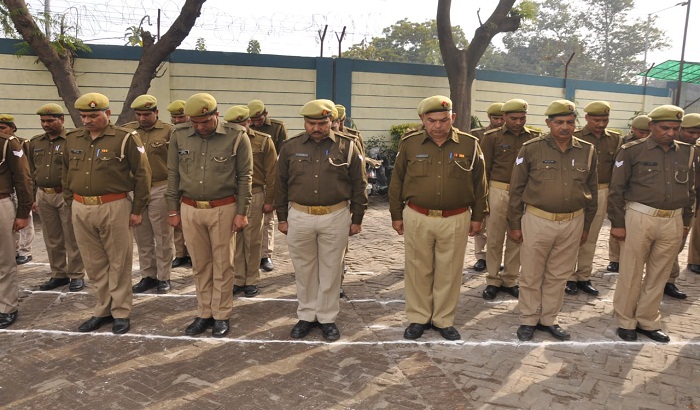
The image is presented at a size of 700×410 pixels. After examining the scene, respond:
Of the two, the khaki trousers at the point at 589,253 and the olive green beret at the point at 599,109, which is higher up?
the olive green beret at the point at 599,109

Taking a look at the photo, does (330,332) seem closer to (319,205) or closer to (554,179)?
(319,205)

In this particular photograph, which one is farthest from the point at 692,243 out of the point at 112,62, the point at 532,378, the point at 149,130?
the point at 112,62

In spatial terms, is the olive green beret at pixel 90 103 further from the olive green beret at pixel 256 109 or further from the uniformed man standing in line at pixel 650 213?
the uniformed man standing in line at pixel 650 213

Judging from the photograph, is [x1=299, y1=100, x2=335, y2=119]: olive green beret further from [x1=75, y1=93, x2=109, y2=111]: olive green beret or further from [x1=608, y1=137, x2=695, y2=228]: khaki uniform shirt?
[x1=608, y1=137, x2=695, y2=228]: khaki uniform shirt

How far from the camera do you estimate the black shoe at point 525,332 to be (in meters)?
4.48

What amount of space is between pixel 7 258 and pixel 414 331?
12.1ft

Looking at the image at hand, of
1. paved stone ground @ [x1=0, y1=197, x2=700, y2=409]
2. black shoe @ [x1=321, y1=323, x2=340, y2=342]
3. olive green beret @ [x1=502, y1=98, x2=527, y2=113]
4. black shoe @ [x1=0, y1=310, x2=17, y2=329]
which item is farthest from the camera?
olive green beret @ [x1=502, y1=98, x2=527, y2=113]

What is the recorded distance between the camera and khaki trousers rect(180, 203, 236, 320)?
4.44 m

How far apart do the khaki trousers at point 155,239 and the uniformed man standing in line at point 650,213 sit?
446 cm

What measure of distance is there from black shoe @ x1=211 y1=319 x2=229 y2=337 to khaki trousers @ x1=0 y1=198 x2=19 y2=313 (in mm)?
1926

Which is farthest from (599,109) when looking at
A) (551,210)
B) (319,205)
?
(319,205)

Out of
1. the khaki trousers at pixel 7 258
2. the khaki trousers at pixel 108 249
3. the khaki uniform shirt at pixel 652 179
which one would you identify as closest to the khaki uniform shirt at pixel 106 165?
the khaki trousers at pixel 108 249

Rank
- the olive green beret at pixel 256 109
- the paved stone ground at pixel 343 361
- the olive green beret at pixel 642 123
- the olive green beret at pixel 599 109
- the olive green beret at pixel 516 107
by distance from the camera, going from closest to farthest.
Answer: the paved stone ground at pixel 343 361 < the olive green beret at pixel 599 109 < the olive green beret at pixel 516 107 < the olive green beret at pixel 642 123 < the olive green beret at pixel 256 109

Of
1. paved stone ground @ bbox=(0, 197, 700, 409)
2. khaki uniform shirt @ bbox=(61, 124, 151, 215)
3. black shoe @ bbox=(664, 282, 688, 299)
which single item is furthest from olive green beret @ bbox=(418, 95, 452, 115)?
black shoe @ bbox=(664, 282, 688, 299)
